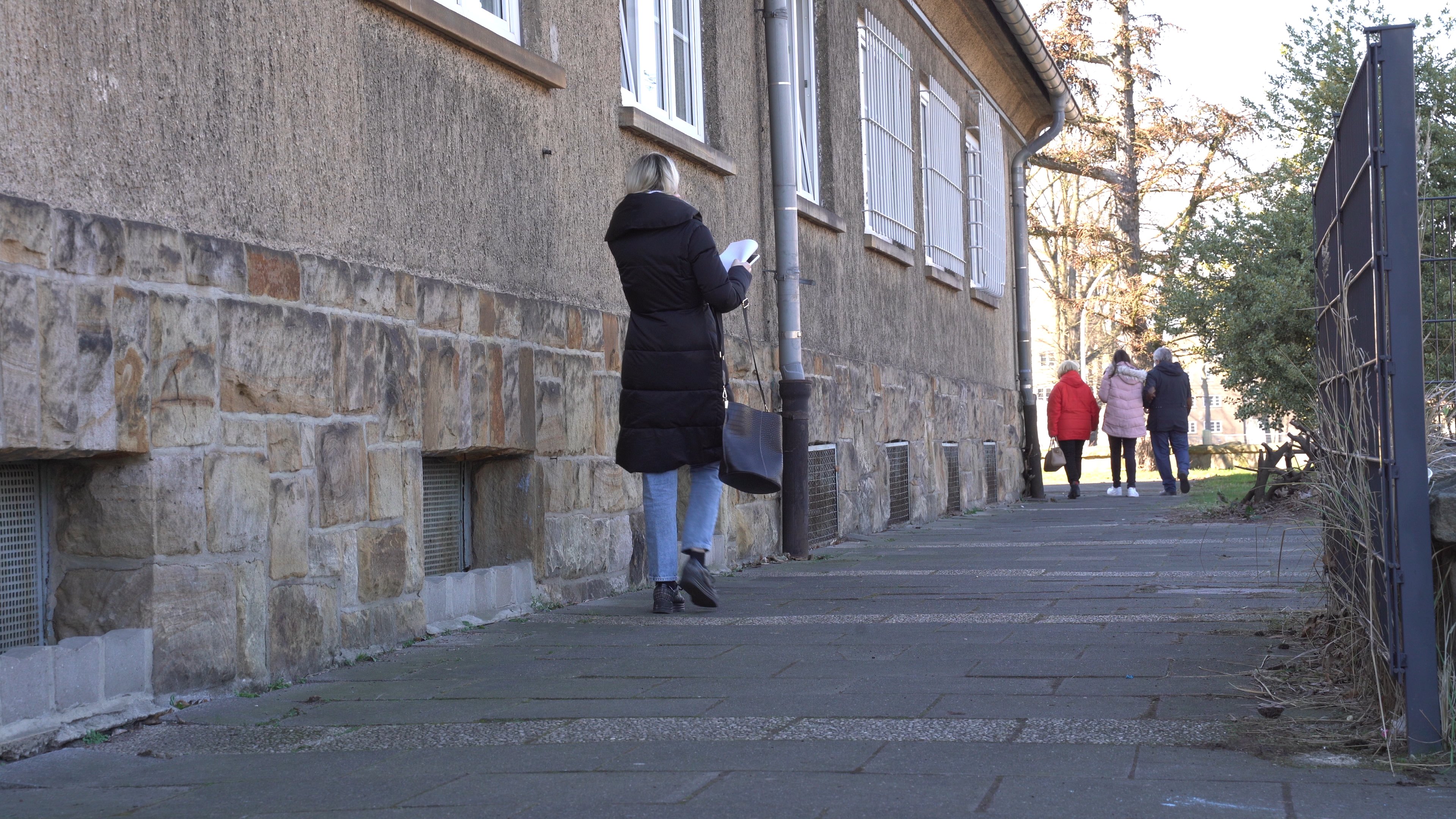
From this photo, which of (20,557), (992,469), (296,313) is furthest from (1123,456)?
(20,557)

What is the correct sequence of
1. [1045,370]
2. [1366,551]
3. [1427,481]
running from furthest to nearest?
[1045,370] → [1366,551] → [1427,481]

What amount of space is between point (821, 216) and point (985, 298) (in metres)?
6.55

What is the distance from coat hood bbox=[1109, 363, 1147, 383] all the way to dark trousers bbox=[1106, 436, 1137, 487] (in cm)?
65

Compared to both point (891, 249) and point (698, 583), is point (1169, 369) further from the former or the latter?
point (698, 583)

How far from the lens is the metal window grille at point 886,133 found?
1133cm

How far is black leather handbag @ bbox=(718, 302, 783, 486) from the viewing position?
5.67 metres

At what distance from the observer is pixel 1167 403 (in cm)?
1566

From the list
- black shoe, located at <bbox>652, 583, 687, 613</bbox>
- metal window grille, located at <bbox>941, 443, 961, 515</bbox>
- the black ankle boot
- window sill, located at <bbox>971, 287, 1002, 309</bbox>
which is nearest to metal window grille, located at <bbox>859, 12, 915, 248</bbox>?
metal window grille, located at <bbox>941, 443, 961, 515</bbox>

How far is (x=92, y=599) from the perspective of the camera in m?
3.91

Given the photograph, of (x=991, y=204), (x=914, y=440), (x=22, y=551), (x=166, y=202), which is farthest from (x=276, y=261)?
(x=991, y=204)

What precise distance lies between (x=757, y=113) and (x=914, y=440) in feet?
13.7

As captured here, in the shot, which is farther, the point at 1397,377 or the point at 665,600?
the point at 665,600

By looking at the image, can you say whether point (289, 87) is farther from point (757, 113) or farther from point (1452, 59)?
point (1452, 59)

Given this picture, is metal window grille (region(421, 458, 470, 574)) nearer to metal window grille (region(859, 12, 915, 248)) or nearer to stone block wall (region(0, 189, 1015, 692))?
stone block wall (region(0, 189, 1015, 692))
